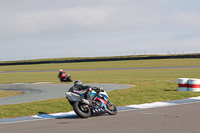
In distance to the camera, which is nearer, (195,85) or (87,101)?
(87,101)

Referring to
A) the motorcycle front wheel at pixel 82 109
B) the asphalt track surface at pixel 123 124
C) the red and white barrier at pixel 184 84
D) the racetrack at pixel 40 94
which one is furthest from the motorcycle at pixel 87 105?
the red and white barrier at pixel 184 84

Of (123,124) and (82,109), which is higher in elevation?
(82,109)

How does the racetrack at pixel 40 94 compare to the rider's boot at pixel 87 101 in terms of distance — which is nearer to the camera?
the rider's boot at pixel 87 101

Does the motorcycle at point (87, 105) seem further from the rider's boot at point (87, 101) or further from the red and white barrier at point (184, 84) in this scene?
the red and white barrier at point (184, 84)

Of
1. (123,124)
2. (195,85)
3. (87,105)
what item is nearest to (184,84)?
(195,85)

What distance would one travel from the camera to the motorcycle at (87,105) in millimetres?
Answer: 11625

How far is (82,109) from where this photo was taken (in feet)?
38.7

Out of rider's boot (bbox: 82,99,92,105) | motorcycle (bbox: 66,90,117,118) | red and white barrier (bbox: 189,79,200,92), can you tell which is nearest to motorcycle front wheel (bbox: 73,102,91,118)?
motorcycle (bbox: 66,90,117,118)

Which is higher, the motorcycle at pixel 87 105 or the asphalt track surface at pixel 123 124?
the motorcycle at pixel 87 105

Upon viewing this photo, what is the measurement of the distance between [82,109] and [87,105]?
24 cm

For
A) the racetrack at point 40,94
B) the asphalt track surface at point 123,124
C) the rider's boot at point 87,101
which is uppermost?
the rider's boot at point 87,101

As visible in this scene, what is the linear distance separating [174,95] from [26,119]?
8778 mm

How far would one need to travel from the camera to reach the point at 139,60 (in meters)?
78.1

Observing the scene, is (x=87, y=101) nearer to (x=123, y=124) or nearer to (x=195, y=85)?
(x=123, y=124)
